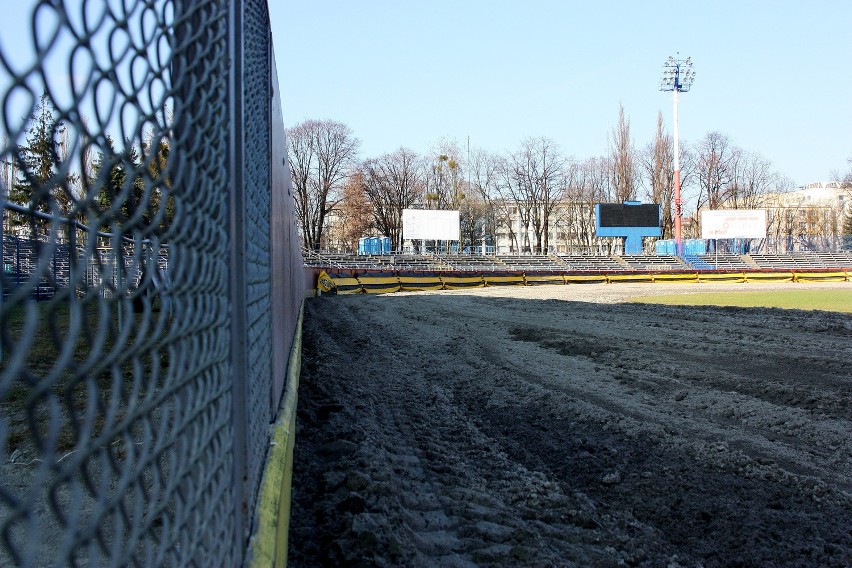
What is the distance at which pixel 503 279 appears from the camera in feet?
131

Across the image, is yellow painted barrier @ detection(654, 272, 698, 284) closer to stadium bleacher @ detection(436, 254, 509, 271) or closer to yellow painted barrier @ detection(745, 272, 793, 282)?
yellow painted barrier @ detection(745, 272, 793, 282)

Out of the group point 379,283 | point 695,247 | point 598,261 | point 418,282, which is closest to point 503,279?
point 418,282

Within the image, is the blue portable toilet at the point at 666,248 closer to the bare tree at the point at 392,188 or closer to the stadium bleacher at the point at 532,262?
the stadium bleacher at the point at 532,262

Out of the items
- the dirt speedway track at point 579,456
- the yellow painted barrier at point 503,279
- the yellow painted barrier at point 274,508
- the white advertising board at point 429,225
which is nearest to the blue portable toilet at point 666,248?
the white advertising board at point 429,225

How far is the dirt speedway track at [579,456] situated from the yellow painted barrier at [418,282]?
80.0 feet

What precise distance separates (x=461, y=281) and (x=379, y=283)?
18.4 ft

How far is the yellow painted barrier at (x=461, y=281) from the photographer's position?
3647cm

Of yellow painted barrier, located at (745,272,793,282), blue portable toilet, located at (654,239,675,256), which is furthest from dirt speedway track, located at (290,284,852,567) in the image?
blue portable toilet, located at (654,239,675,256)

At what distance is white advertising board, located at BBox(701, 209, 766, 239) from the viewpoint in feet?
180

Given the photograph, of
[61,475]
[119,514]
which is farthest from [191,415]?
[61,475]

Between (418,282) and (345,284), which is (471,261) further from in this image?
(345,284)

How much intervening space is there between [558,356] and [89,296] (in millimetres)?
9052

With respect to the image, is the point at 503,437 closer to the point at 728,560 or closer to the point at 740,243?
the point at 728,560

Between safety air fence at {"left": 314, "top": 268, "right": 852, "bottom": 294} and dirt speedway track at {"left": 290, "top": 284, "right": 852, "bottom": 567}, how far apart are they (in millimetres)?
22266
